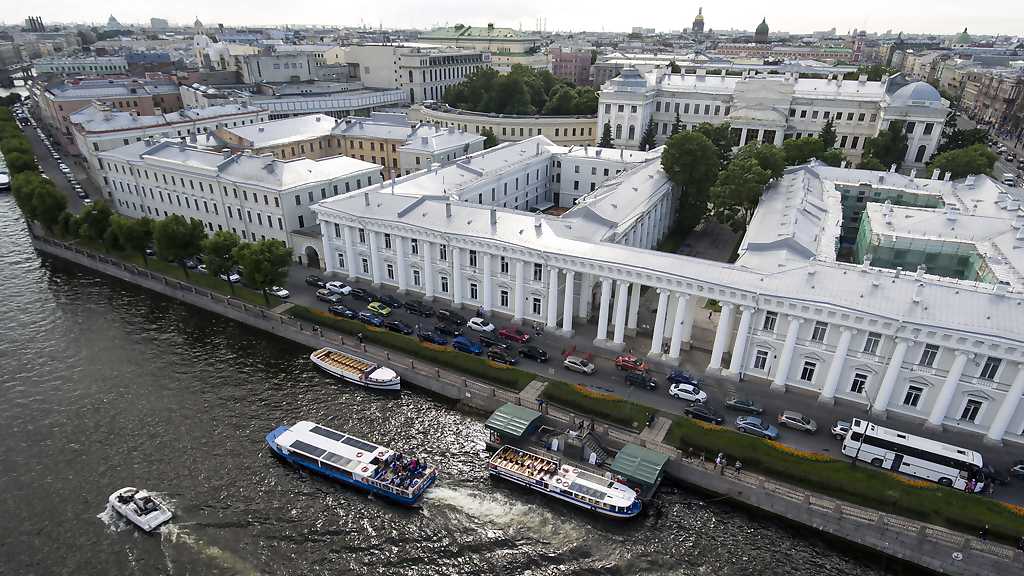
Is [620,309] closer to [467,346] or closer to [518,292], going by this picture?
[518,292]

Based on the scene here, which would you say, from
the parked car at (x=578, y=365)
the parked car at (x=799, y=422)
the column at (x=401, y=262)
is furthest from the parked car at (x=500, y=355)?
the parked car at (x=799, y=422)

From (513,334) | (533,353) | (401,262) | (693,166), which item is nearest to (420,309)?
(401,262)

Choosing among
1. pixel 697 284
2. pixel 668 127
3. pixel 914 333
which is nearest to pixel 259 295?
pixel 697 284

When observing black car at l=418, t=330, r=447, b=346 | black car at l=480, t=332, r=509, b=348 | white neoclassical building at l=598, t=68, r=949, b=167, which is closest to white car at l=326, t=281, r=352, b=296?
black car at l=418, t=330, r=447, b=346

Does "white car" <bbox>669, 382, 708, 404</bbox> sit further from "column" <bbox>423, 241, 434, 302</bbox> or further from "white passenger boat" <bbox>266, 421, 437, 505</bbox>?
"column" <bbox>423, 241, 434, 302</bbox>

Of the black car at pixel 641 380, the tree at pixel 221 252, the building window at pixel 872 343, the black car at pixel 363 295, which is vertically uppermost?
the building window at pixel 872 343

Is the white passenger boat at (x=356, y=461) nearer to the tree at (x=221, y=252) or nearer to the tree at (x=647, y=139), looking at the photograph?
the tree at (x=221, y=252)

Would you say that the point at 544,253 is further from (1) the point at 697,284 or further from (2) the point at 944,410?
(2) the point at 944,410
